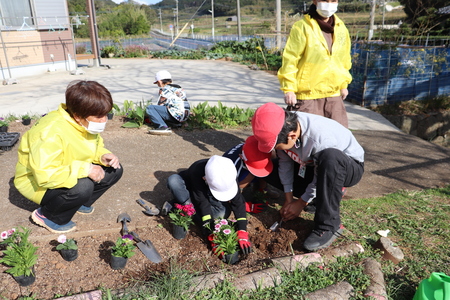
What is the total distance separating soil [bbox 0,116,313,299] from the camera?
2230 millimetres

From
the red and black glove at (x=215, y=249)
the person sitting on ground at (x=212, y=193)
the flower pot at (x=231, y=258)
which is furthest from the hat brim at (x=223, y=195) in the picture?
the flower pot at (x=231, y=258)

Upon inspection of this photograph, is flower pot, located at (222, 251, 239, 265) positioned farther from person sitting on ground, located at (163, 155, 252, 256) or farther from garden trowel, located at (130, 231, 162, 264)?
garden trowel, located at (130, 231, 162, 264)

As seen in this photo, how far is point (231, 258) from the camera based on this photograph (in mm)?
2480

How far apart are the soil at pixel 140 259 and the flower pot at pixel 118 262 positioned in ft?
0.11

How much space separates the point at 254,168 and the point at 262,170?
0.24ft

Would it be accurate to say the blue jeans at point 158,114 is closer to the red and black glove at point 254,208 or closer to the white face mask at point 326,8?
the red and black glove at point 254,208

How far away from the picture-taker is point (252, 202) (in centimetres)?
329

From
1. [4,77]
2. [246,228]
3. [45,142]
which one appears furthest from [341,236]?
[4,77]

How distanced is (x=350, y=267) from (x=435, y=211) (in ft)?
4.77

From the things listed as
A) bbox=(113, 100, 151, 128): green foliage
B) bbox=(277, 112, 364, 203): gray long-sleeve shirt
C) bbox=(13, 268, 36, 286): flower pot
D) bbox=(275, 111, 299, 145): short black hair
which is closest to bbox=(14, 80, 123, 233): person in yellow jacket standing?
bbox=(13, 268, 36, 286): flower pot

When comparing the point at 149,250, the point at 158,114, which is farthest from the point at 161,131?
the point at 149,250

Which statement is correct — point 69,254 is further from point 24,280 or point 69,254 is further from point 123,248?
point 123,248

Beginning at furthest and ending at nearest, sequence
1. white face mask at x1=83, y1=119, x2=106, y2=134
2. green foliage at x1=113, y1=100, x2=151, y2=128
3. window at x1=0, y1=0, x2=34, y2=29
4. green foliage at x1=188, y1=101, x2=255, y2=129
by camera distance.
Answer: window at x1=0, y1=0, x2=34, y2=29
green foliage at x1=188, y1=101, x2=255, y2=129
green foliage at x1=113, y1=100, x2=151, y2=128
white face mask at x1=83, y1=119, x2=106, y2=134

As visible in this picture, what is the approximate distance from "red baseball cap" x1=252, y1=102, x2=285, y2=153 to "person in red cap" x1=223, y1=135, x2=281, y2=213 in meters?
0.35
